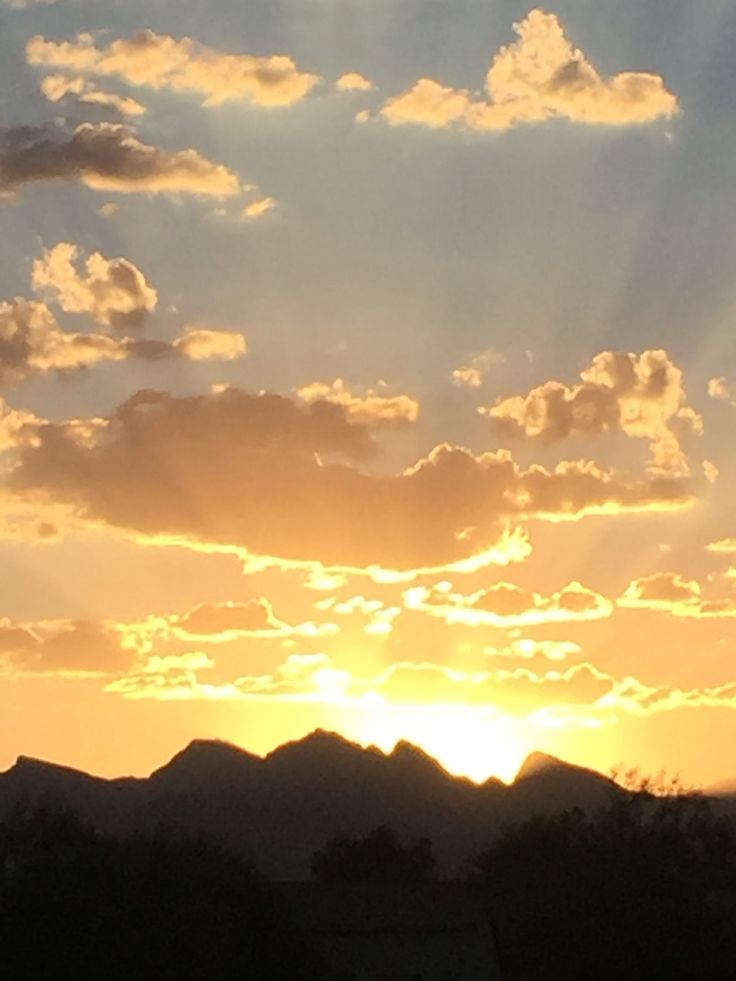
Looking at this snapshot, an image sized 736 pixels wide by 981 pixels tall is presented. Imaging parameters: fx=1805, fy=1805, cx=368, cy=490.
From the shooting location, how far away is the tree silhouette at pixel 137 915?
5194cm

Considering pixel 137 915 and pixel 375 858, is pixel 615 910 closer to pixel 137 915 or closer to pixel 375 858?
pixel 137 915

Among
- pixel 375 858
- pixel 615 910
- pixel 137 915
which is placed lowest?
pixel 615 910

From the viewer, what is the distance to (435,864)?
141500mm

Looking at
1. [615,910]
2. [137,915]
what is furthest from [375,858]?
[137,915]

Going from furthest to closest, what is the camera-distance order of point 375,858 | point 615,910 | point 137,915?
point 375,858 → point 615,910 → point 137,915

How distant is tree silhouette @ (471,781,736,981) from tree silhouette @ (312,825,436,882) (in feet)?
127

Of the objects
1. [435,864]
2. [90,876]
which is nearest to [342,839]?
[435,864]

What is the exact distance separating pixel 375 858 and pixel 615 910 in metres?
62.8

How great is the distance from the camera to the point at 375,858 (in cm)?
13625

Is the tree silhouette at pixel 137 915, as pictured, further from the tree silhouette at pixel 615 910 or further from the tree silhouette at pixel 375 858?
the tree silhouette at pixel 375 858

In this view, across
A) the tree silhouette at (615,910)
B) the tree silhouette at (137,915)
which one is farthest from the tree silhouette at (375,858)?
the tree silhouette at (137,915)

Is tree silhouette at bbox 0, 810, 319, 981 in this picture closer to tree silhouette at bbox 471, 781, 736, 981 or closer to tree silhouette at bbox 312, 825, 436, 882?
tree silhouette at bbox 471, 781, 736, 981

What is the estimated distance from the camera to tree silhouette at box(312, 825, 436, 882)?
133 meters

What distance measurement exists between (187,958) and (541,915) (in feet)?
86.2
